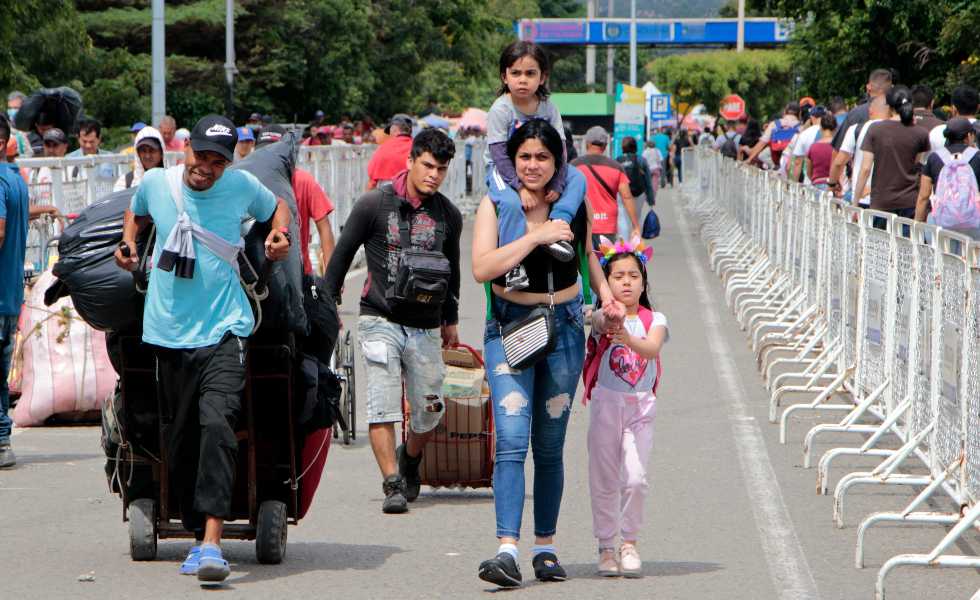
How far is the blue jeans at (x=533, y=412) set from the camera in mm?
6648

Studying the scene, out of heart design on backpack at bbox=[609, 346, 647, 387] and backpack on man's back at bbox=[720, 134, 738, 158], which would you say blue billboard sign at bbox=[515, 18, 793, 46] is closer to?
backpack on man's back at bbox=[720, 134, 738, 158]

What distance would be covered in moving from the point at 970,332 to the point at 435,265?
8.11 feet

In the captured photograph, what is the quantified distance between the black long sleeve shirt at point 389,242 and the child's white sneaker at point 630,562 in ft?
6.74

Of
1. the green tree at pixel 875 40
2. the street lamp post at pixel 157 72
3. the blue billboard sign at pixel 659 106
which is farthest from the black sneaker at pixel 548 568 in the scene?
the blue billboard sign at pixel 659 106

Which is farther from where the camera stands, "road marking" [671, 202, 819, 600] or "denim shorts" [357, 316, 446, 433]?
"denim shorts" [357, 316, 446, 433]

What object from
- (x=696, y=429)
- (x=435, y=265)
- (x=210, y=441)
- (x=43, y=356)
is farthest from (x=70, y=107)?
(x=210, y=441)

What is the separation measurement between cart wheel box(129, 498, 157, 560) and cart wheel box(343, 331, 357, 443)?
333 cm

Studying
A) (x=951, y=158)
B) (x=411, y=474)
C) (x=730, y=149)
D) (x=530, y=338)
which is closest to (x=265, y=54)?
(x=730, y=149)

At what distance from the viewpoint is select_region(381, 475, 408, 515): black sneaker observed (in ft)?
27.2

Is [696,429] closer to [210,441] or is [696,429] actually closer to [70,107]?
[210,441]

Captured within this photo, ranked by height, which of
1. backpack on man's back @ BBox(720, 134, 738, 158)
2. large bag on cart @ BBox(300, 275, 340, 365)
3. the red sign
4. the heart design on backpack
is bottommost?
the heart design on backpack

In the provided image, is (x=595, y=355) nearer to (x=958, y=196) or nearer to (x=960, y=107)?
(x=958, y=196)

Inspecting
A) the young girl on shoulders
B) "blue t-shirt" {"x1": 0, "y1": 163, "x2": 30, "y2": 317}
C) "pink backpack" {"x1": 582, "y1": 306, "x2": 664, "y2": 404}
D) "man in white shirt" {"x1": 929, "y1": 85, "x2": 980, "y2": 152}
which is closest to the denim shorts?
the young girl on shoulders

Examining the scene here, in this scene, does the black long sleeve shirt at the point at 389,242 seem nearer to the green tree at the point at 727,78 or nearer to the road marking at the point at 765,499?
the road marking at the point at 765,499
